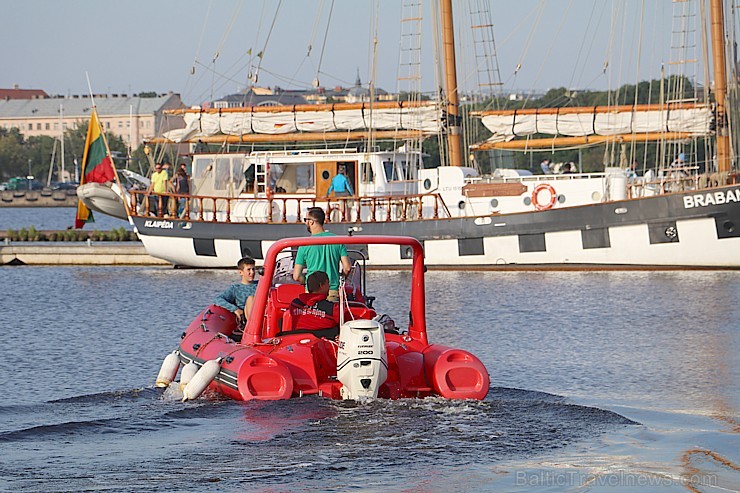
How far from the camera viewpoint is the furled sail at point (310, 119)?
3625cm

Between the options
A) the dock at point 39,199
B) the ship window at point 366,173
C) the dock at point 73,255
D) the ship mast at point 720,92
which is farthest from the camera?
the dock at point 39,199

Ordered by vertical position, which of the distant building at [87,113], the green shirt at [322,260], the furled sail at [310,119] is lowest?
the green shirt at [322,260]

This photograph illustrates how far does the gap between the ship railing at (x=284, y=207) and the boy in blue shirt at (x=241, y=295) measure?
1617 centimetres

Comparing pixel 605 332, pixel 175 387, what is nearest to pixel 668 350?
pixel 605 332

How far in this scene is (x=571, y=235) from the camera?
103ft

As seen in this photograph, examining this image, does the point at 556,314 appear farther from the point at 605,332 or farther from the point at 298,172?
the point at 298,172

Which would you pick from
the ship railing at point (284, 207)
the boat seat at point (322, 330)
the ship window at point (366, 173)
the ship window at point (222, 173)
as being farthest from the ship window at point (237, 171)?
the boat seat at point (322, 330)

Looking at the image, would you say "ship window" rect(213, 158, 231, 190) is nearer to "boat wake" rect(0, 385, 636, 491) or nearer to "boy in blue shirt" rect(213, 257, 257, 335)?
"boy in blue shirt" rect(213, 257, 257, 335)

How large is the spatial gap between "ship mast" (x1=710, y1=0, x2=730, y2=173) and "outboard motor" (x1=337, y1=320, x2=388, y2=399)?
22.8 meters

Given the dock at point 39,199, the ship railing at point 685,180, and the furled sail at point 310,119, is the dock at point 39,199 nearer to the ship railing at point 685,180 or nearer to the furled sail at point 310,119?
the furled sail at point 310,119

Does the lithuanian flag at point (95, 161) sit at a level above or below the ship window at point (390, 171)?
above

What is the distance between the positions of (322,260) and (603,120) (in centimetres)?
2221

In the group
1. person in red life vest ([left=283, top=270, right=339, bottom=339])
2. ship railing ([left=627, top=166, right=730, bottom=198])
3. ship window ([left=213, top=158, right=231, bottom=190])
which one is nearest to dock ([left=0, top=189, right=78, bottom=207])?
ship window ([left=213, top=158, right=231, bottom=190])

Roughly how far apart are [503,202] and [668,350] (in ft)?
48.3
